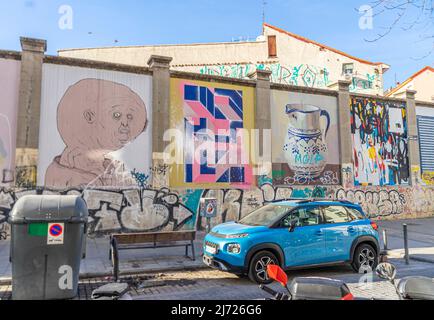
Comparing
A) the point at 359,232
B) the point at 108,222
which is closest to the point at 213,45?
the point at 108,222

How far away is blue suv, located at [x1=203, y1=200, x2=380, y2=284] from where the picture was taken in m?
7.05

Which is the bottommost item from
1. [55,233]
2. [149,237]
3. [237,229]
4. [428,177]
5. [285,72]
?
[149,237]

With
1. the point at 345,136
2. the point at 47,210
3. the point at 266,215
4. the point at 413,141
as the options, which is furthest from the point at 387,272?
the point at 413,141

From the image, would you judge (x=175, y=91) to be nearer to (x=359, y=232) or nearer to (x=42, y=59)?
(x=42, y=59)

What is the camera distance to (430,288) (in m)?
2.79

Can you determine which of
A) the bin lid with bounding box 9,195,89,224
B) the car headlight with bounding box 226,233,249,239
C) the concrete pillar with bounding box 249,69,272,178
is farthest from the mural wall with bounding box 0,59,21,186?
the concrete pillar with bounding box 249,69,272,178

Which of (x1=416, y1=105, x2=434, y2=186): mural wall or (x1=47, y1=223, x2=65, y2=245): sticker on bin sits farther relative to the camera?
(x1=416, y1=105, x2=434, y2=186): mural wall

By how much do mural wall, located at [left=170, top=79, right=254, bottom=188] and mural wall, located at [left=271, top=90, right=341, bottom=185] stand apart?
147 cm

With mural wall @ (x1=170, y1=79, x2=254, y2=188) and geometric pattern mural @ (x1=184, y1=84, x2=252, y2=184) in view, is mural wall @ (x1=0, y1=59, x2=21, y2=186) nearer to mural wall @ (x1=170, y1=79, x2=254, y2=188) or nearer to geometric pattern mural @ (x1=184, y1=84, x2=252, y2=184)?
mural wall @ (x1=170, y1=79, x2=254, y2=188)

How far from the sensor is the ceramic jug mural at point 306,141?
16.6m

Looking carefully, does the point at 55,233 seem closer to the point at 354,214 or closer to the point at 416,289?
the point at 416,289

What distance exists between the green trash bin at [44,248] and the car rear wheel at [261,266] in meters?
3.16

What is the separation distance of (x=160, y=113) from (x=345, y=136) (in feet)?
30.0

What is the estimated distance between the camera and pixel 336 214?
8.20 meters
